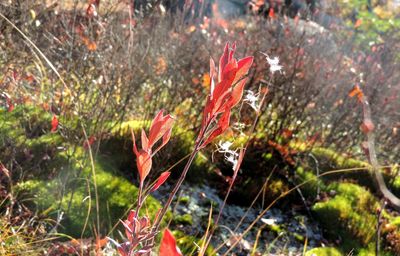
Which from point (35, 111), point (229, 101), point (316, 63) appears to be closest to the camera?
point (229, 101)

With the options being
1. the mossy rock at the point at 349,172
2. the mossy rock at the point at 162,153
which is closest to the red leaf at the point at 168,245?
the mossy rock at the point at 162,153

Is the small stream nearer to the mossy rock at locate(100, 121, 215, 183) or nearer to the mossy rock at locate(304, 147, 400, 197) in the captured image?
the mossy rock at locate(100, 121, 215, 183)

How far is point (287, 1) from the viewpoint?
16000mm

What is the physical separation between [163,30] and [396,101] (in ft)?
8.63

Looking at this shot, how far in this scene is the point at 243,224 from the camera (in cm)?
379

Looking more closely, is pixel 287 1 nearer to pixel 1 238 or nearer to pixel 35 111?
pixel 35 111

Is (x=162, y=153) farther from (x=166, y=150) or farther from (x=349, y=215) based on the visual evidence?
(x=349, y=215)

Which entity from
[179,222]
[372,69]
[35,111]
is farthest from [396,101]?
[35,111]

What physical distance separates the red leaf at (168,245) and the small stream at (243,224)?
260 cm

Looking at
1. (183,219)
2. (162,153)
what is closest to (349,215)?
(183,219)

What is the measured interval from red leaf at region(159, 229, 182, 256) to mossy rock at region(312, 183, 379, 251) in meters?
3.23

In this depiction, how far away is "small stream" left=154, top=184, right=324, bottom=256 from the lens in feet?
11.0

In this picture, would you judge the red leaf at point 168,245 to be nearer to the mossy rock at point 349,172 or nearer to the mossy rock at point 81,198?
the mossy rock at point 81,198

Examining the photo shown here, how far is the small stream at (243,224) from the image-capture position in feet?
11.0
